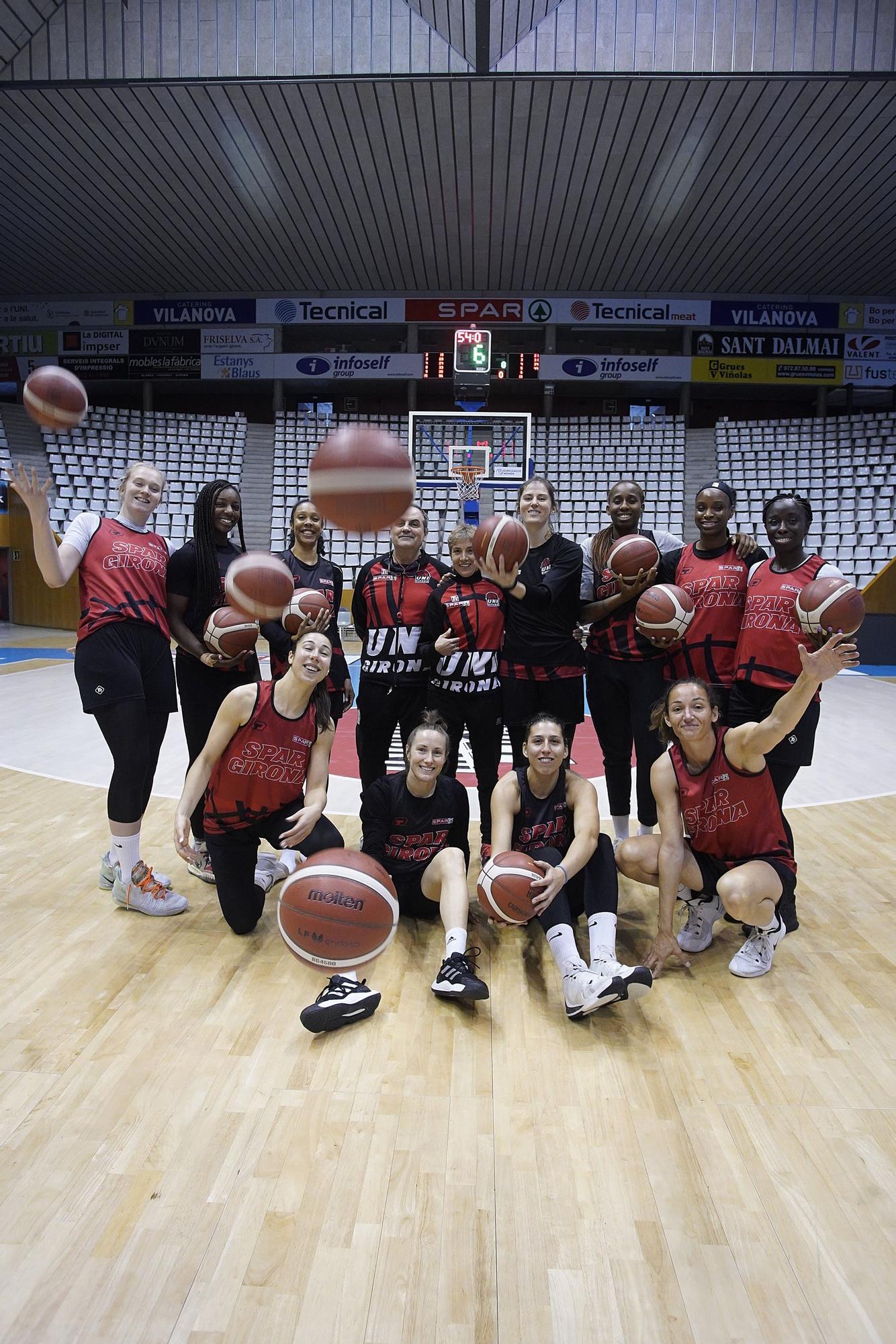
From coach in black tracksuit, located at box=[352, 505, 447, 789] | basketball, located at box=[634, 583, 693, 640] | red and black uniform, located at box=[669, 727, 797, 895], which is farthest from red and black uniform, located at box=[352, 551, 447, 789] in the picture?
red and black uniform, located at box=[669, 727, 797, 895]

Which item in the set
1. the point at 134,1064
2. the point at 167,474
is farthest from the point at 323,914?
the point at 167,474

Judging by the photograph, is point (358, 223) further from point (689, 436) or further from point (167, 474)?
point (689, 436)

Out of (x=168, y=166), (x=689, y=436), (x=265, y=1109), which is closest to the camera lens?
(x=265, y=1109)

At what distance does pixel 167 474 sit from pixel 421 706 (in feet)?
47.2

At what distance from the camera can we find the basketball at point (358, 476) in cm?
247

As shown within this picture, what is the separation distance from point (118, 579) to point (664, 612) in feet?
6.64

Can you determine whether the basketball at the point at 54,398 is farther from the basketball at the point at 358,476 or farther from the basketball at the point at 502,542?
the basketball at the point at 502,542

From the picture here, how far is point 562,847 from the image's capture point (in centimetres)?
296

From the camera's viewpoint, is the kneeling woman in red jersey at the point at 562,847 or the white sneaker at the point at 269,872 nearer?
the kneeling woman in red jersey at the point at 562,847

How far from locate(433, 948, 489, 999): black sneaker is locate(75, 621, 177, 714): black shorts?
1.50 metres

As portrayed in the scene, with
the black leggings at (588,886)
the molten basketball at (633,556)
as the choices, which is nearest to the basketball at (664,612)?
the molten basketball at (633,556)

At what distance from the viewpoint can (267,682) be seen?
3.01 meters

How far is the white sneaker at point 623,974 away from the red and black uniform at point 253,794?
1.03 meters

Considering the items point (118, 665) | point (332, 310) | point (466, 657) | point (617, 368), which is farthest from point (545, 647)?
point (332, 310)
